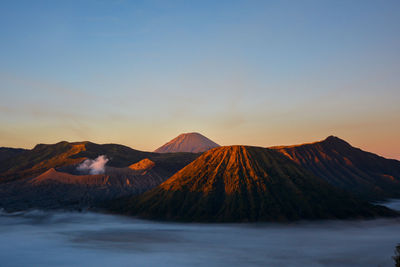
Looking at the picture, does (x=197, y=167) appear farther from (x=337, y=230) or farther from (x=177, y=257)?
(x=177, y=257)

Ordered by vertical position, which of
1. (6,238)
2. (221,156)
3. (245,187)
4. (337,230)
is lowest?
(6,238)

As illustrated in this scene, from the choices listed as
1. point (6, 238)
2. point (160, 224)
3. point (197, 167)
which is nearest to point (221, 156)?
point (197, 167)

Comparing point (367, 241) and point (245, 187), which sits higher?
point (245, 187)

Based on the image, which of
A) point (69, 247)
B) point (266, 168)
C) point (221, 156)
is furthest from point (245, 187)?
point (69, 247)

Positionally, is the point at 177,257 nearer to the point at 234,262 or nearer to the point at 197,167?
the point at 234,262

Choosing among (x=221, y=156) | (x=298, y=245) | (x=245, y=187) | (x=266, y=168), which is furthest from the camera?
(x=221, y=156)

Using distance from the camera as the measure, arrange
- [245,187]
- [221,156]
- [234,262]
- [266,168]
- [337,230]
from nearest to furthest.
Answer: [234,262] → [337,230] → [245,187] → [266,168] → [221,156]

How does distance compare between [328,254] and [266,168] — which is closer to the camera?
[328,254]
